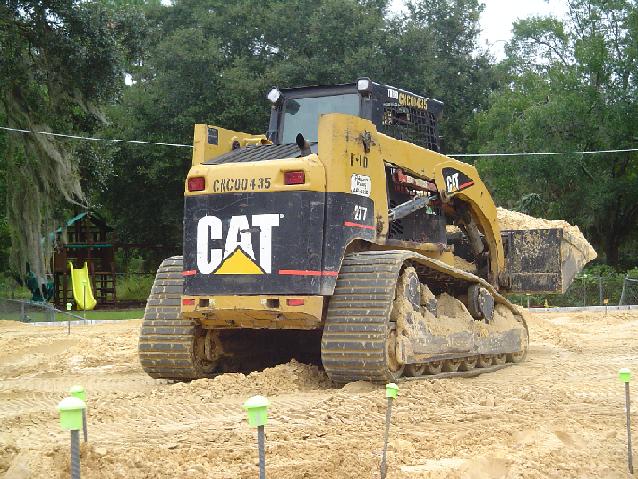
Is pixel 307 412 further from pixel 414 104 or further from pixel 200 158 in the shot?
pixel 414 104

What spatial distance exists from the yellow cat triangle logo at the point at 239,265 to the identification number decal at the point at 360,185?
47.0 inches

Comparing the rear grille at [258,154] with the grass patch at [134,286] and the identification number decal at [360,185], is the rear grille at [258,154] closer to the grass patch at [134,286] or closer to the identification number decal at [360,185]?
the identification number decal at [360,185]

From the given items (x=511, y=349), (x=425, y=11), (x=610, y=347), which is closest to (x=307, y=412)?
(x=511, y=349)

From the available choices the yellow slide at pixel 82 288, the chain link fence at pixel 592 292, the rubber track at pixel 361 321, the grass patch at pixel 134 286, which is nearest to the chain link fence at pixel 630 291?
the chain link fence at pixel 592 292

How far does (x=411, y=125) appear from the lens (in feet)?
36.3

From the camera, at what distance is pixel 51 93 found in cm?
2103

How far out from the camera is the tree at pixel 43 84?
67.3ft

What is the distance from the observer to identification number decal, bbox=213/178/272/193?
28.8ft

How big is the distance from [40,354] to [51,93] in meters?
8.06

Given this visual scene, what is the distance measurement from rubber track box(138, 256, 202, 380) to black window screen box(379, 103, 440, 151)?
278cm

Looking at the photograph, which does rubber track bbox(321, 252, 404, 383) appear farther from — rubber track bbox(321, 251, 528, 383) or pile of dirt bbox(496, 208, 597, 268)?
pile of dirt bbox(496, 208, 597, 268)

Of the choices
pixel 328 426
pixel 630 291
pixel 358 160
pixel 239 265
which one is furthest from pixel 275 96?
pixel 630 291

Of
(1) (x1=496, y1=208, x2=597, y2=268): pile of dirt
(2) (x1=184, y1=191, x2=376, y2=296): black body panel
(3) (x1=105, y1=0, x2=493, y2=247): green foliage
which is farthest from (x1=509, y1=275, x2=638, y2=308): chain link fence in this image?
(2) (x1=184, y1=191, x2=376, y2=296): black body panel

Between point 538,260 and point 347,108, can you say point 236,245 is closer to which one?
point 347,108
